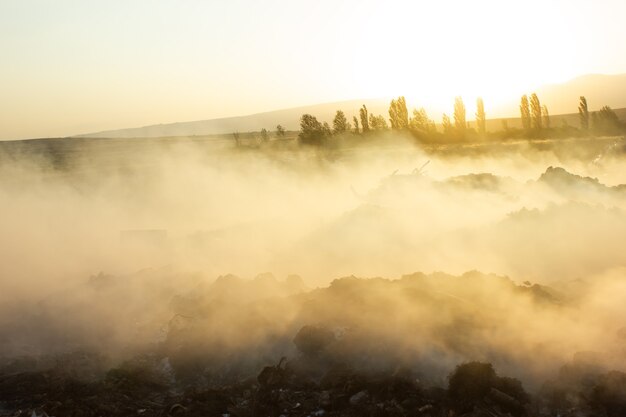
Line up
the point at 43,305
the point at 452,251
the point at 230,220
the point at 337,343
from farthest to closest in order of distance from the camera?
the point at 230,220, the point at 452,251, the point at 43,305, the point at 337,343

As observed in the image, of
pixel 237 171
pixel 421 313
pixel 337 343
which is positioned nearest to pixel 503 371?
pixel 421 313

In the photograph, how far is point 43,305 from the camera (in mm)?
15484

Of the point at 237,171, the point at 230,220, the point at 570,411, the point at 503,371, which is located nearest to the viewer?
the point at 570,411

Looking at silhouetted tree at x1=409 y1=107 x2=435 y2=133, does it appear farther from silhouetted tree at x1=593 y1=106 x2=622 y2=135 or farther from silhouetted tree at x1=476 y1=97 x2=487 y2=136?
silhouetted tree at x1=593 y1=106 x2=622 y2=135

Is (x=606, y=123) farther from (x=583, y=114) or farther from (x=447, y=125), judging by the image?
(x=447, y=125)

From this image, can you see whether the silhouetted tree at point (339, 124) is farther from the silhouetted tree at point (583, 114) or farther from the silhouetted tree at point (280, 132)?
the silhouetted tree at point (583, 114)

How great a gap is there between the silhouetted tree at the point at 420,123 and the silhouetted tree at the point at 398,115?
0.87 meters

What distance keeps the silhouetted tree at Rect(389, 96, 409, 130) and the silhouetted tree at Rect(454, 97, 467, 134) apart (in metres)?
7.32

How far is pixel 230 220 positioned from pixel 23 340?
1731 centimetres

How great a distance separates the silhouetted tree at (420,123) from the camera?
6179cm

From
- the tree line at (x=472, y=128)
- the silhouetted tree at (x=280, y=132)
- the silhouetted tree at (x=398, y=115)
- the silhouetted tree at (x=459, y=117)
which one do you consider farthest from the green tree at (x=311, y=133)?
the silhouetted tree at (x=280, y=132)

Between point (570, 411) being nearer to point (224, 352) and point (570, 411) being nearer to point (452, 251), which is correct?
→ point (224, 352)

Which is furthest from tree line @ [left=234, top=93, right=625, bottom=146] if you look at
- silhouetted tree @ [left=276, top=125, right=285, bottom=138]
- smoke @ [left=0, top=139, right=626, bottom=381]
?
smoke @ [left=0, top=139, right=626, bottom=381]

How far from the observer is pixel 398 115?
66500 millimetres
